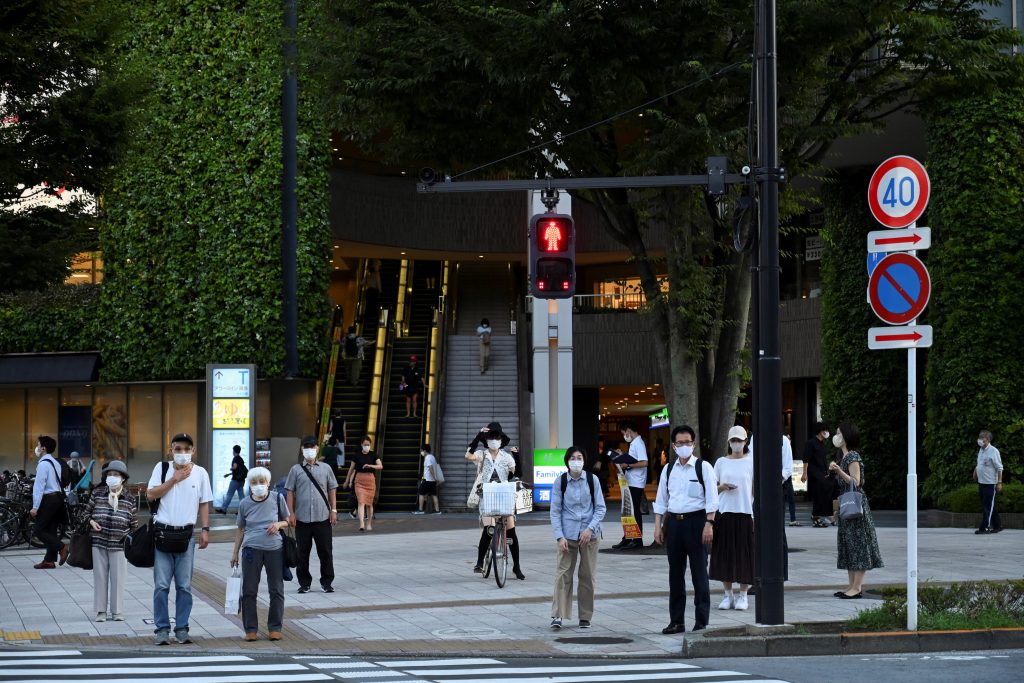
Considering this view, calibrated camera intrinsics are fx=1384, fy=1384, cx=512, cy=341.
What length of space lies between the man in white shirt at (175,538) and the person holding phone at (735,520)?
16.3 ft

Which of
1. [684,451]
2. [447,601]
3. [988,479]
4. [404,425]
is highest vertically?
[684,451]

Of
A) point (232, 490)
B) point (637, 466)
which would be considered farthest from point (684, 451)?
point (232, 490)

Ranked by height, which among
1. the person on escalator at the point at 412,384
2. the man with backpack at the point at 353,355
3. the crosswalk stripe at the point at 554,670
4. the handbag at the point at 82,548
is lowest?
the crosswalk stripe at the point at 554,670

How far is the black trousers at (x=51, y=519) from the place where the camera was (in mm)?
19969

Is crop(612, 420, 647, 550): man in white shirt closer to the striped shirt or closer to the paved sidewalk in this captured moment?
the paved sidewalk

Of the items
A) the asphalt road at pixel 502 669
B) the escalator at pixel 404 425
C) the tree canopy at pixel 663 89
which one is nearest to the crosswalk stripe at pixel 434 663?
the asphalt road at pixel 502 669

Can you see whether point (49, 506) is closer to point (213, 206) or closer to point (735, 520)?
point (735, 520)

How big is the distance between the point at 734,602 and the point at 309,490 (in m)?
5.25

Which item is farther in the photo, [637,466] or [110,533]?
[637,466]

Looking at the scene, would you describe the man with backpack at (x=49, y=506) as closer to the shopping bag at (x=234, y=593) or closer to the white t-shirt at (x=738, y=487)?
the shopping bag at (x=234, y=593)

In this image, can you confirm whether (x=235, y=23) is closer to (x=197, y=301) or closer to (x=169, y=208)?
(x=169, y=208)

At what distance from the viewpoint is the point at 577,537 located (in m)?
12.9

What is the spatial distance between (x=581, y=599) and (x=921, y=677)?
154 inches

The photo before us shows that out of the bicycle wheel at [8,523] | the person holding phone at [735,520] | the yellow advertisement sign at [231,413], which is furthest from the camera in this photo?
the yellow advertisement sign at [231,413]
